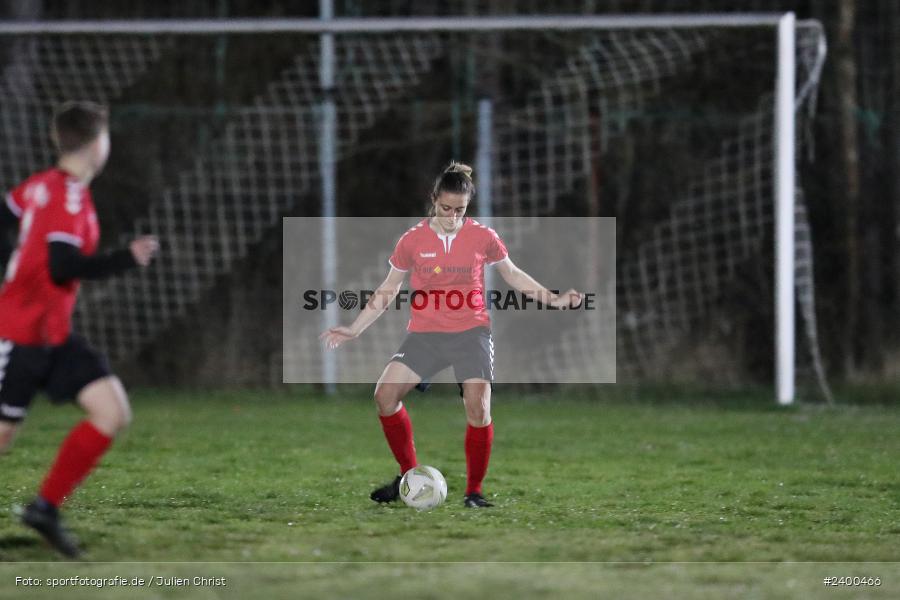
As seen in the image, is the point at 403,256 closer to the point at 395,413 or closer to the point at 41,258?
the point at 395,413

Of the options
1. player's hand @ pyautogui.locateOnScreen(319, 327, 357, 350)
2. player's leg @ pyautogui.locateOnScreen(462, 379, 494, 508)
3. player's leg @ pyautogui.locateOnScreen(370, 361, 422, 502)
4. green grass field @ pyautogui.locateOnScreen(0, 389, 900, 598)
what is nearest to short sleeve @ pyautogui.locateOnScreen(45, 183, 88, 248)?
green grass field @ pyautogui.locateOnScreen(0, 389, 900, 598)

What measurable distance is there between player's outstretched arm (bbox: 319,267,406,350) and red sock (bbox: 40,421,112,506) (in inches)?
62.0

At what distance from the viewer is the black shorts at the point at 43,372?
182 inches

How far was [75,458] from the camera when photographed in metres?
4.62

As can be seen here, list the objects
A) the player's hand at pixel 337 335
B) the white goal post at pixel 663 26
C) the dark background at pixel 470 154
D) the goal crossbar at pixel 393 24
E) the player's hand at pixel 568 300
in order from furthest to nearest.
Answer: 1. the dark background at pixel 470 154
2. the goal crossbar at pixel 393 24
3. the white goal post at pixel 663 26
4. the player's hand at pixel 337 335
5. the player's hand at pixel 568 300

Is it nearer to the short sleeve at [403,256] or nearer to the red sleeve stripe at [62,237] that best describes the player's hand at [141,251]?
the red sleeve stripe at [62,237]

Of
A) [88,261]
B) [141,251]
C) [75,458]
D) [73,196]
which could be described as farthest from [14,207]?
[75,458]

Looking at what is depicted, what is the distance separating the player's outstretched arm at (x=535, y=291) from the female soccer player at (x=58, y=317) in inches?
78.5

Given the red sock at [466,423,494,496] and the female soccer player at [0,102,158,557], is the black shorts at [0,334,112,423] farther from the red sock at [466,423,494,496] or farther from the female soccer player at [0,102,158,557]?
the red sock at [466,423,494,496]

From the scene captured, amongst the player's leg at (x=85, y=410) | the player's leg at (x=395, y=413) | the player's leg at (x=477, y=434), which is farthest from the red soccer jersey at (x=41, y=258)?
the player's leg at (x=477, y=434)

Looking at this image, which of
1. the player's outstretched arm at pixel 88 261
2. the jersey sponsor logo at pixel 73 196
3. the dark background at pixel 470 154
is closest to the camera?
the player's outstretched arm at pixel 88 261

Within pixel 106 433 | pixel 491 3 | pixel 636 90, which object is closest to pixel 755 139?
pixel 636 90

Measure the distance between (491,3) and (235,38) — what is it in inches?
101

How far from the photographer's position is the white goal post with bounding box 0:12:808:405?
9.96 metres
